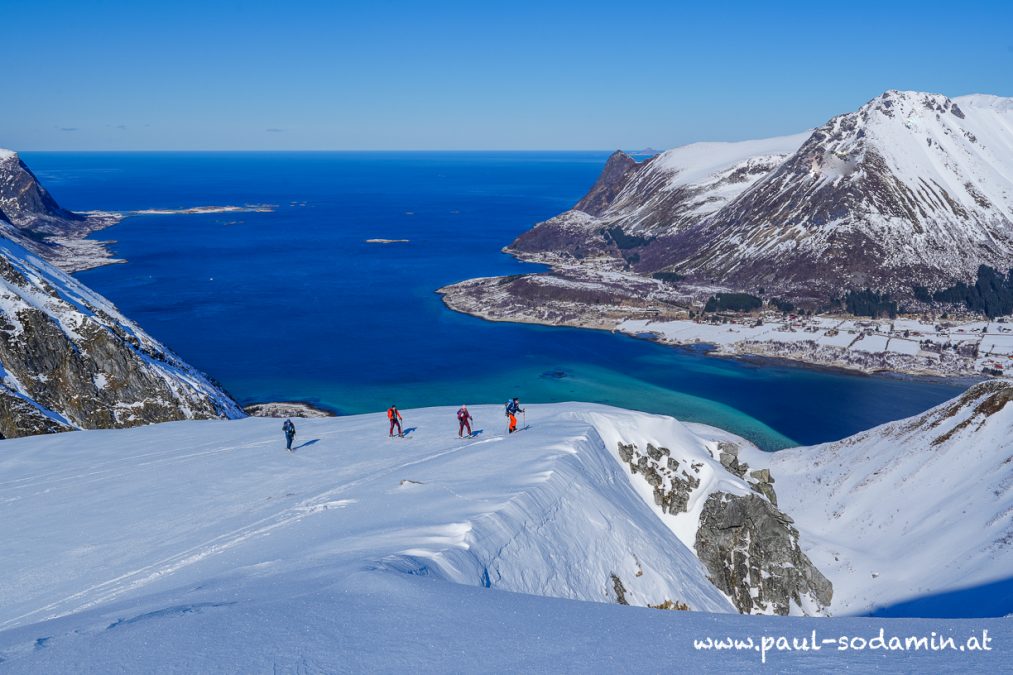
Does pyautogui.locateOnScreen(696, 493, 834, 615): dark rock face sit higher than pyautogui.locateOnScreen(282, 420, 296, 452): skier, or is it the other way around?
pyautogui.locateOnScreen(282, 420, 296, 452): skier

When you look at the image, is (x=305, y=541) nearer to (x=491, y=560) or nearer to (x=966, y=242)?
(x=491, y=560)

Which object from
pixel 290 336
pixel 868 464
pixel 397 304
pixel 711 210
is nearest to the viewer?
pixel 868 464

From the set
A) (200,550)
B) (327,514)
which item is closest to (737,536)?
(327,514)

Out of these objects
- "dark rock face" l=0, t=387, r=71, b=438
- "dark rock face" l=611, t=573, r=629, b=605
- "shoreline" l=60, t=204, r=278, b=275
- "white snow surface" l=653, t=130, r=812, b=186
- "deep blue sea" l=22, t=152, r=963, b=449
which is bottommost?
"deep blue sea" l=22, t=152, r=963, b=449

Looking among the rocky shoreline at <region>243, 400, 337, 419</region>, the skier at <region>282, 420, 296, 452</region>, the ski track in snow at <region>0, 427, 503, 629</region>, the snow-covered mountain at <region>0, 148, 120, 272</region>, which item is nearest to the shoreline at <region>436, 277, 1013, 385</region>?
the rocky shoreline at <region>243, 400, 337, 419</region>

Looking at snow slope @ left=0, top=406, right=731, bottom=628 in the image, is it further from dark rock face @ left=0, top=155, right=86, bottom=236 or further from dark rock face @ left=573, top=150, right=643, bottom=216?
dark rock face @ left=0, top=155, right=86, bottom=236

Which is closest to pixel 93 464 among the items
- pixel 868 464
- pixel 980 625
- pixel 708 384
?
pixel 980 625
